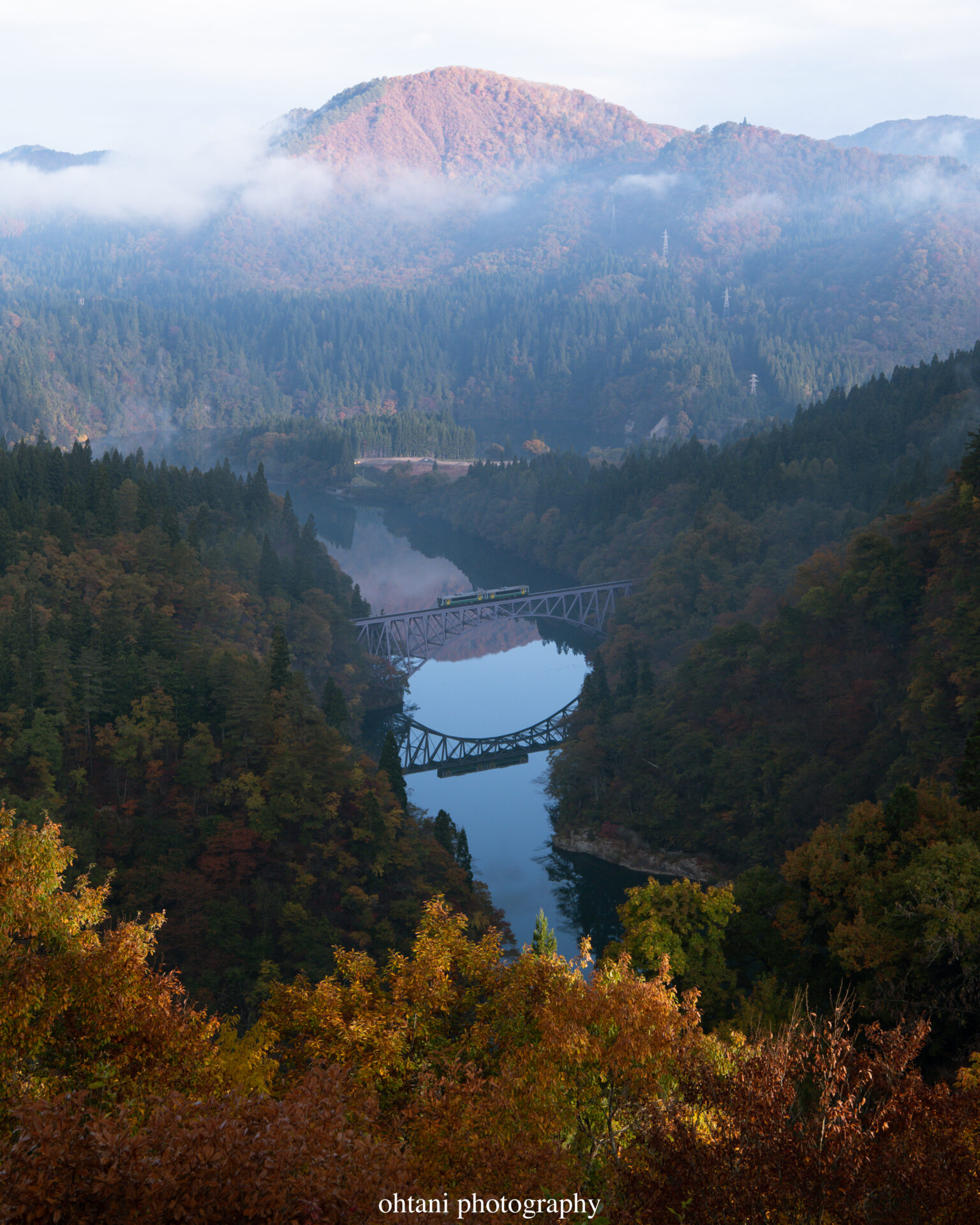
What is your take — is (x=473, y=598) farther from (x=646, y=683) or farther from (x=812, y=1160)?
(x=812, y=1160)

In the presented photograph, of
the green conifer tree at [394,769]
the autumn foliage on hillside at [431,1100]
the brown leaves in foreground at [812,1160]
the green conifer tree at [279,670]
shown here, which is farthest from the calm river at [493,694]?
the brown leaves in foreground at [812,1160]

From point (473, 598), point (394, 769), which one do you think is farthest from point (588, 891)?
point (473, 598)

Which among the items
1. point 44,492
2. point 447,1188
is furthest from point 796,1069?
point 44,492

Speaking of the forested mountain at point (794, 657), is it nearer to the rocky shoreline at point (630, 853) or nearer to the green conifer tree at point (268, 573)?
the rocky shoreline at point (630, 853)

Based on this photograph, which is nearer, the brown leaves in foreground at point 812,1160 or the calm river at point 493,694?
the brown leaves in foreground at point 812,1160

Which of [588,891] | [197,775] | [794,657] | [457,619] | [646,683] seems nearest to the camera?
[197,775]
